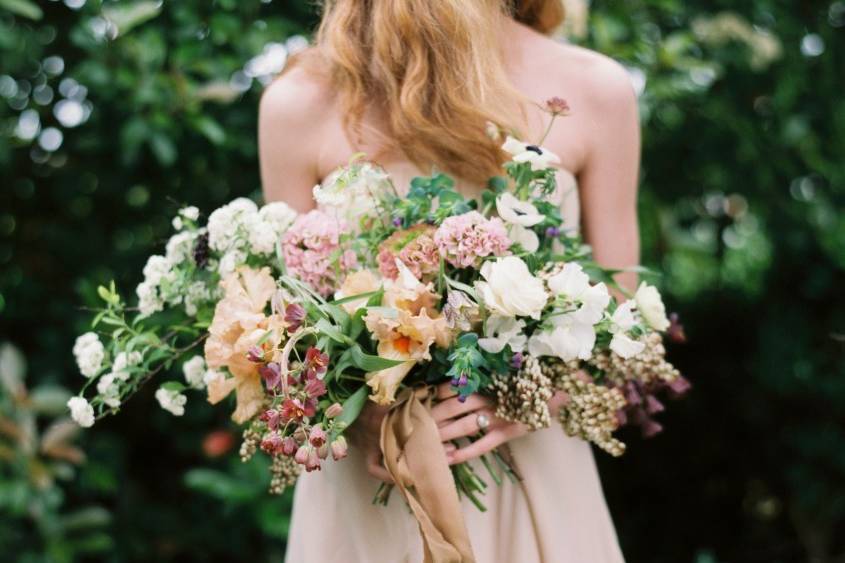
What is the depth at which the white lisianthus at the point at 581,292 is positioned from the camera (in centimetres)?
128

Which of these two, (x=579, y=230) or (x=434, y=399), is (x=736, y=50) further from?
(x=434, y=399)

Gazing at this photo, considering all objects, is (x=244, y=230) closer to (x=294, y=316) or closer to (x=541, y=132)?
(x=294, y=316)

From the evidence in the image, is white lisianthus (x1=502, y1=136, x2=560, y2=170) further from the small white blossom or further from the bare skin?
the small white blossom

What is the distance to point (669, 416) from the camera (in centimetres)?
338

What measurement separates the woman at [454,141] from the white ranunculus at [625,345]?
236 millimetres

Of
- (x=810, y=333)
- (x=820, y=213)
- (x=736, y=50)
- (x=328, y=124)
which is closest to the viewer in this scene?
(x=328, y=124)

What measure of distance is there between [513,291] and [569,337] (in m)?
0.12

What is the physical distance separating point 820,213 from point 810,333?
0.43 metres

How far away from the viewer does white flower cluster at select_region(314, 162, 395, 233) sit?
1.38 m

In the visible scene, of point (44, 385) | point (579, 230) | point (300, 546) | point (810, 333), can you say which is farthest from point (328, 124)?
point (810, 333)

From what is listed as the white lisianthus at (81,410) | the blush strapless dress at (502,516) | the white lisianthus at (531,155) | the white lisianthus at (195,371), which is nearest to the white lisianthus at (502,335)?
the white lisianthus at (531,155)

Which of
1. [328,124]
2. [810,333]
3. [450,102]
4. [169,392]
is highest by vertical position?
[450,102]

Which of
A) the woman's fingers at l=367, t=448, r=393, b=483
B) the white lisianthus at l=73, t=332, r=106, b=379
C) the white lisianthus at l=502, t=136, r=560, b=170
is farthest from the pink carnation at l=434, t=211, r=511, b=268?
the white lisianthus at l=73, t=332, r=106, b=379

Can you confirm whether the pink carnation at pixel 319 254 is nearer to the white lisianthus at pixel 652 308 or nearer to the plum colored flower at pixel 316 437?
the plum colored flower at pixel 316 437
